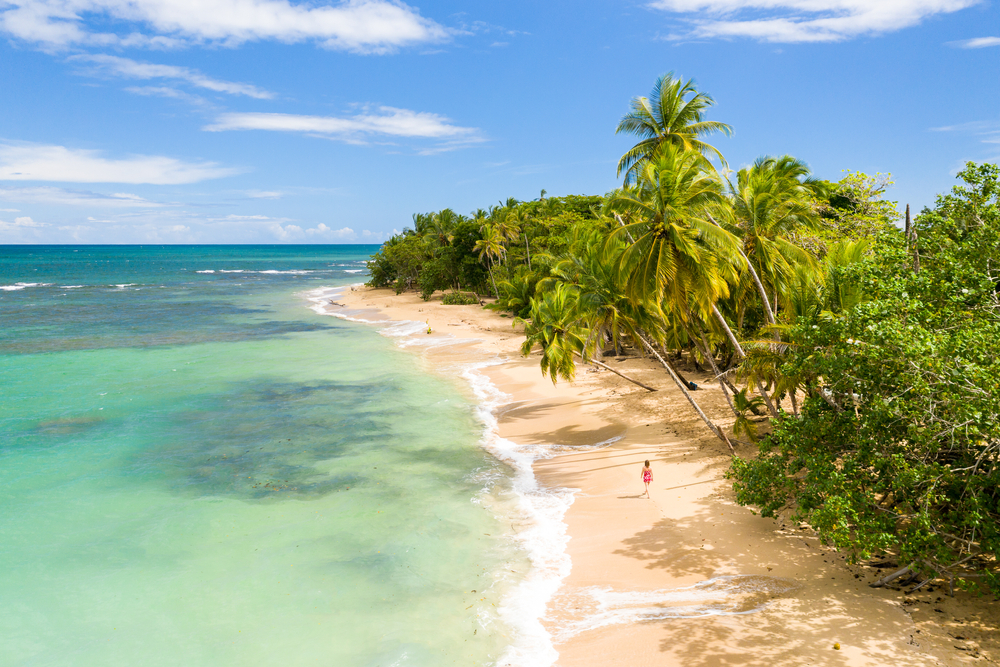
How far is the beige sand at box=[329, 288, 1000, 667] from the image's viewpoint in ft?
29.2

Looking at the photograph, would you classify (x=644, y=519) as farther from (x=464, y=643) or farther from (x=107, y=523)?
(x=107, y=523)

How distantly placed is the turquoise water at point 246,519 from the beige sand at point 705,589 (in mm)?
1821

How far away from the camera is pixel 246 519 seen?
15.0 metres

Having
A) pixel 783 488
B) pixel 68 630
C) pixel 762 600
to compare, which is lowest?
pixel 68 630

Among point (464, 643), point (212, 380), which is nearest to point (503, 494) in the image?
point (464, 643)

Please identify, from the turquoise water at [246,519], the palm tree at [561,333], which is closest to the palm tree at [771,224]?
the palm tree at [561,333]

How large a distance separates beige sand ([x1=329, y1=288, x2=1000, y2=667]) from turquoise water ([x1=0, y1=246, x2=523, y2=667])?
1821 millimetres

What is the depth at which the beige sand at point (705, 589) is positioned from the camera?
891 cm

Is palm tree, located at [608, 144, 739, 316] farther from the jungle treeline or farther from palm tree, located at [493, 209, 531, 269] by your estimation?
palm tree, located at [493, 209, 531, 269]

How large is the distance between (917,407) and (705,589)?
511 cm

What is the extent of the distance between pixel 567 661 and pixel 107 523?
41.8ft

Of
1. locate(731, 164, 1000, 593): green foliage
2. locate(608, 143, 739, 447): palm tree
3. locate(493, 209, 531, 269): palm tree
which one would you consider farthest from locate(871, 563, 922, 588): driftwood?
locate(493, 209, 531, 269): palm tree

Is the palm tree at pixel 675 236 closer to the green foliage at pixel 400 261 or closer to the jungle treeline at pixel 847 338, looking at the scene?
the jungle treeline at pixel 847 338

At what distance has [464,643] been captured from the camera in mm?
10109
